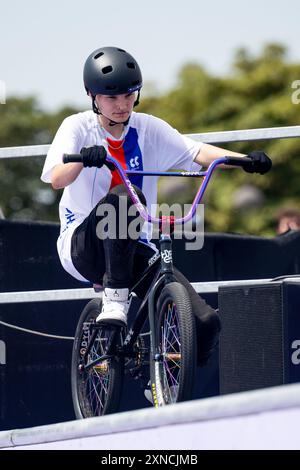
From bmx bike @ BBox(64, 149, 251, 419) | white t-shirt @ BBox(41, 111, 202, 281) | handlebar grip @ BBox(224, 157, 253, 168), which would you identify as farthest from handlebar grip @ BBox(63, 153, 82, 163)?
handlebar grip @ BBox(224, 157, 253, 168)

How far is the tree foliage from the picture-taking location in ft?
117

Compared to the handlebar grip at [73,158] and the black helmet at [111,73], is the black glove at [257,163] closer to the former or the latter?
the black helmet at [111,73]

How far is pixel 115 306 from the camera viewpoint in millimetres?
4609

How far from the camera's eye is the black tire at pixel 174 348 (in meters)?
4.19

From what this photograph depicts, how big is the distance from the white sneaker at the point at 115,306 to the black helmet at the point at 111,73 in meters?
0.84

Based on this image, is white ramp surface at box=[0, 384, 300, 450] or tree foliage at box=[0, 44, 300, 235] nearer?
white ramp surface at box=[0, 384, 300, 450]

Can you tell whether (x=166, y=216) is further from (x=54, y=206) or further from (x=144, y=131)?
(x=54, y=206)

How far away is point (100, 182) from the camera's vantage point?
4.90m

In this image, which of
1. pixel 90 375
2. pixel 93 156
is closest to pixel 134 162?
pixel 93 156

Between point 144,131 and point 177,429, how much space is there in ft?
6.21

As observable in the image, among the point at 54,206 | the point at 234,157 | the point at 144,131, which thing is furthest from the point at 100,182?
the point at 54,206

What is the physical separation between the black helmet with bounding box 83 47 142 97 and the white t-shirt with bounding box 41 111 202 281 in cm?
19

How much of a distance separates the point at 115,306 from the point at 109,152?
2.33 ft

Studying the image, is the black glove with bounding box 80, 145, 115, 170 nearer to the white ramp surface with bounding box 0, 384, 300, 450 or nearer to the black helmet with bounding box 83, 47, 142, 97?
the black helmet with bounding box 83, 47, 142, 97
